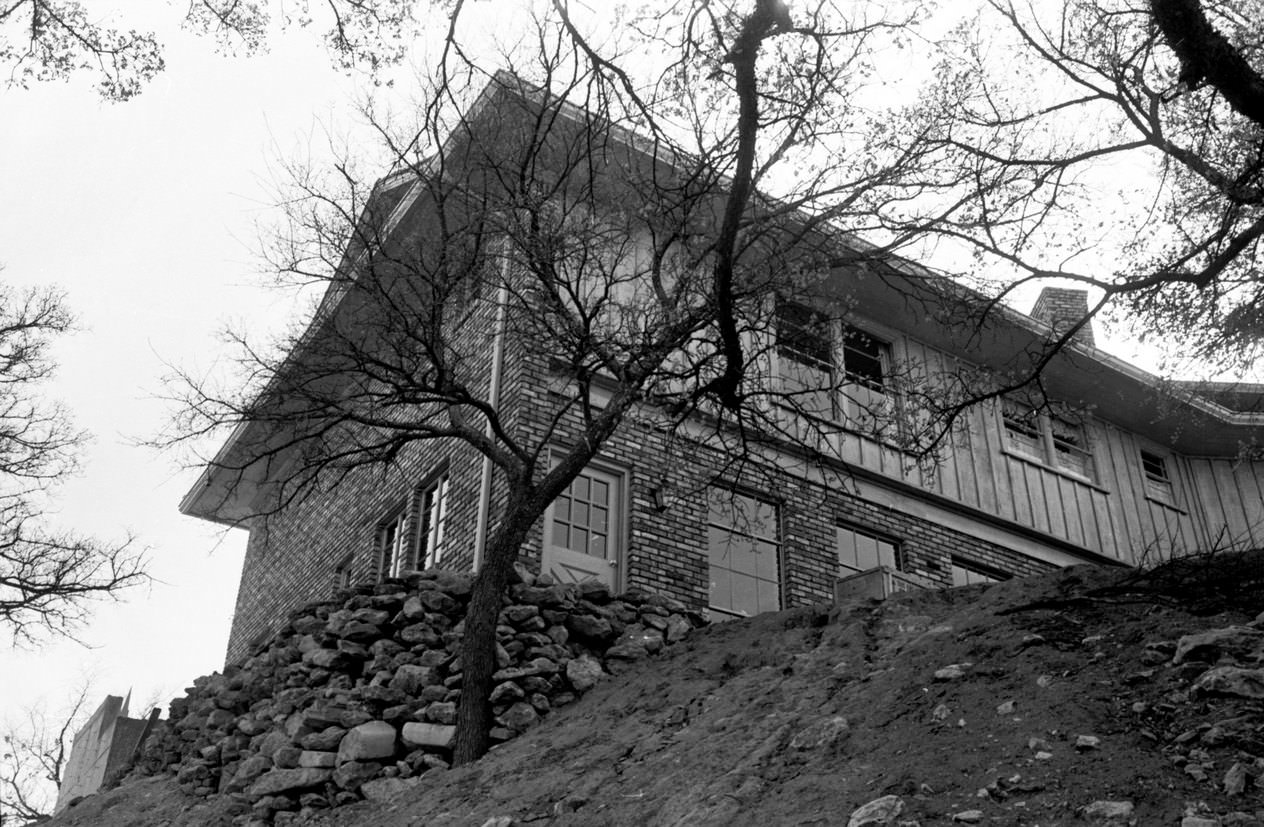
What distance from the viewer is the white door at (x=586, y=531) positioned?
40.8 feet

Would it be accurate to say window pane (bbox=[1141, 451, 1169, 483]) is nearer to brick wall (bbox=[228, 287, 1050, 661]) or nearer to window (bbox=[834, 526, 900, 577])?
brick wall (bbox=[228, 287, 1050, 661])

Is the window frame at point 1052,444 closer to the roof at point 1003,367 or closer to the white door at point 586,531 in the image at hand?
the roof at point 1003,367

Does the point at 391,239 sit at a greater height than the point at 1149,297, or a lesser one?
greater

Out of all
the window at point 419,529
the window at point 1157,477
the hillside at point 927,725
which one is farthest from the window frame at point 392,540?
the window at point 1157,477

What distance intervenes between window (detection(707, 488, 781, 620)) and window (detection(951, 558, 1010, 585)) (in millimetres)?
3157

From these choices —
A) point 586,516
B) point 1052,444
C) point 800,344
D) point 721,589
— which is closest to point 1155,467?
point 1052,444

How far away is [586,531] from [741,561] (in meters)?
2.05

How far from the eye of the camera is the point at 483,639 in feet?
32.7

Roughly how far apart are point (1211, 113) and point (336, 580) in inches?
471

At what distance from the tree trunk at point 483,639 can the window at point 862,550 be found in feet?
18.3

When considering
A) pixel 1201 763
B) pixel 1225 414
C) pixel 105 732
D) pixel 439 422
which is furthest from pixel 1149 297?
pixel 105 732

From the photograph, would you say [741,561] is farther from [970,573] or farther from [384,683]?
[384,683]

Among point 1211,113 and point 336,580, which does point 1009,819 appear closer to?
point 1211,113

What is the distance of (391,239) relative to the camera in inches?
514
